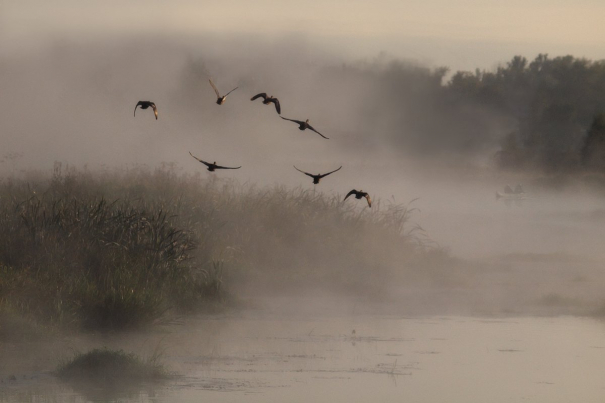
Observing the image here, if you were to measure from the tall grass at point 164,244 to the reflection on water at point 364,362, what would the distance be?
2.51 feet

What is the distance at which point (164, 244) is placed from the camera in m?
17.7

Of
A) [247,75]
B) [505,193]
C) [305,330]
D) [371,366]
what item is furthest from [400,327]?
[505,193]

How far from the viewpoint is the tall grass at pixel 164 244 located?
51.6 ft

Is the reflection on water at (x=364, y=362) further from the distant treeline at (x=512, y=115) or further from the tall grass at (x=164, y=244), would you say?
the distant treeline at (x=512, y=115)

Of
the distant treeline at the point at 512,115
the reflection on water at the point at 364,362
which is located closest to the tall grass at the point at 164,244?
the reflection on water at the point at 364,362

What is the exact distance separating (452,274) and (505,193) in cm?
2762

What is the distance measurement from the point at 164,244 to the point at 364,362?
429cm

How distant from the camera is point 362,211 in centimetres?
2305

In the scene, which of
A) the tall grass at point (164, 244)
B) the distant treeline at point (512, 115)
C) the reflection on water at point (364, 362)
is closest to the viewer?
the reflection on water at point (364, 362)

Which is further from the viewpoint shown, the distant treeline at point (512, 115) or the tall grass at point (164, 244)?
the distant treeline at point (512, 115)

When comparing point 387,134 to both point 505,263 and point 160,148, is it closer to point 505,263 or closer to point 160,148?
point 160,148

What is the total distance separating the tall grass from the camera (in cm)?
1574

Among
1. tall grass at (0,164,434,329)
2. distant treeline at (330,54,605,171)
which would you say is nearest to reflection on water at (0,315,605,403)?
tall grass at (0,164,434,329)

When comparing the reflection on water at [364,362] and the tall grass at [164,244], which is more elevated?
the tall grass at [164,244]
